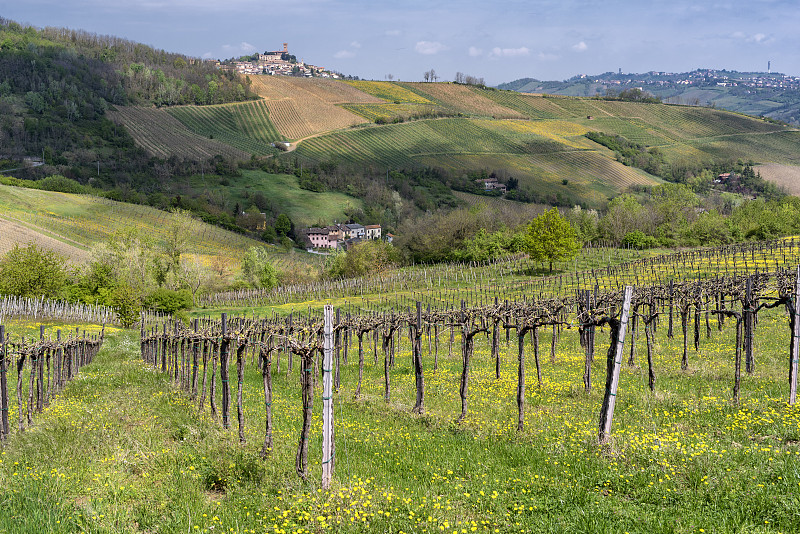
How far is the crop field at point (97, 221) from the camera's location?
9706cm

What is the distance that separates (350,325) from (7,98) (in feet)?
745

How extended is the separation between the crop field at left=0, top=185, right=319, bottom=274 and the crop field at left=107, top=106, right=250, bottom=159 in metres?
51.9

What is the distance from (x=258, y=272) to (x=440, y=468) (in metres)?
75.1

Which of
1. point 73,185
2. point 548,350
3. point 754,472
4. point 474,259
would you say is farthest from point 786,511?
point 73,185

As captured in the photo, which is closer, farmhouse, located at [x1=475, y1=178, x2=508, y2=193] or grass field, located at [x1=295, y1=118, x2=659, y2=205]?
farmhouse, located at [x1=475, y1=178, x2=508, y2=193]

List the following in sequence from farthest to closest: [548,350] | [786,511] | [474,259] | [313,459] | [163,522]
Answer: [474,259] → [548,350] → [313,459] → [163,522] → [786,511]

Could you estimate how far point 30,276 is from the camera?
53.8 metres

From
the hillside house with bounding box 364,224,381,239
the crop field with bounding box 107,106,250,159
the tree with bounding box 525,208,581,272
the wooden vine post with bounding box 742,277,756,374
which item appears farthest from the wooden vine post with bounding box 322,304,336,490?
the crop field with bounding box 107,106,250,159

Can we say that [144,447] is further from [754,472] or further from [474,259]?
[474,259]

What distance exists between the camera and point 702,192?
16875 cm

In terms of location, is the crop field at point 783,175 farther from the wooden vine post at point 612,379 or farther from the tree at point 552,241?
the wooden vine post at point 612,379

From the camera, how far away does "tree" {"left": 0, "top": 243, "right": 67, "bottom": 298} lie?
53.2 metres

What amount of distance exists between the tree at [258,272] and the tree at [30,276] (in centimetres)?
2793

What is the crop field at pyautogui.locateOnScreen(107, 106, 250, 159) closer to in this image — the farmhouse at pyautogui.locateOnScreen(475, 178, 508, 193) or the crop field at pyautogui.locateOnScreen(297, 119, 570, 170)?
the crop field at pyautogui.locateOnScreen(297, 119, 570, 170)
